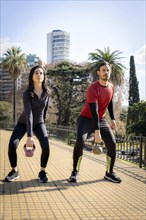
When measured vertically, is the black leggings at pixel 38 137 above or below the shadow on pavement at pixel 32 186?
above

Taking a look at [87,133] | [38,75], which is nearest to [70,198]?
[87,133]

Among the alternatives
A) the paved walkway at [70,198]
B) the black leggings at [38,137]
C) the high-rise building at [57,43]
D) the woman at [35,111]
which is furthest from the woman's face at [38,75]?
the high-rise building at [57,43]

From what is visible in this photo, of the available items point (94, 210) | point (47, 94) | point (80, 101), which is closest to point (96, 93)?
point (47, 94)

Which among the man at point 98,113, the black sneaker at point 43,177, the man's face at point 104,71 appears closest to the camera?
the man's face at point 104,71

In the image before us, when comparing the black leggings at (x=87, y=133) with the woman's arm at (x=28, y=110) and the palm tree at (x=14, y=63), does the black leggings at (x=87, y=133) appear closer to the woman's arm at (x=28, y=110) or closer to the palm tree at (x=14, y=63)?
the woman's arm at (x=28, y=110)

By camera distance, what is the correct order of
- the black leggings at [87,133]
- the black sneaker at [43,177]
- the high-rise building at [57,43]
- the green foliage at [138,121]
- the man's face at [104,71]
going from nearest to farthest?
the man's face at [104,71] < the black leggings at [87,133] < the black sneaker at [43,177] < the green foliage at [138,121] < the high-rise building at [57,43]

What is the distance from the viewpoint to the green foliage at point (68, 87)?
3944 centimetres

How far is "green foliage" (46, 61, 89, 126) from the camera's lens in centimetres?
3944

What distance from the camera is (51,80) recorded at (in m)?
41.6

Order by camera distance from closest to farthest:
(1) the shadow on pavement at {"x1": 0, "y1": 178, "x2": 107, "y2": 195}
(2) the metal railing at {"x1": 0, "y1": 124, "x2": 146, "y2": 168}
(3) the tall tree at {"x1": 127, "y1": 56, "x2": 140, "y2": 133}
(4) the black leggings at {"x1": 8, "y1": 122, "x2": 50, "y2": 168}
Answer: (4) the black leggings at {"x1": 8, "y1": 122, "x2": 50, "y2": 168}
(1) the shadow on pavement at {"x1": 0, "y1": 178, "x2": 107, "y2": 195}
(2) the metal railing at {"x1": 0, "y1": 124, "x2": 146, "y2": 168}
(3) the tall tree at {"x1": 127, "y1": 56, "x2": 140, "y2": 133}

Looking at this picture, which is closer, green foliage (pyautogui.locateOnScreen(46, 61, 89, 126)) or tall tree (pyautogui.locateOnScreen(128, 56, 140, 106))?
green foliage (pyautogui.locateOnScreen(46, 61, 89, 126))

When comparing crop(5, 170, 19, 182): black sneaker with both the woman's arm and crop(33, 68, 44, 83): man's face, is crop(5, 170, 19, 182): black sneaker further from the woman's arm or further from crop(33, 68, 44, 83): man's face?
crop(33, 68, 44, 83): man's face

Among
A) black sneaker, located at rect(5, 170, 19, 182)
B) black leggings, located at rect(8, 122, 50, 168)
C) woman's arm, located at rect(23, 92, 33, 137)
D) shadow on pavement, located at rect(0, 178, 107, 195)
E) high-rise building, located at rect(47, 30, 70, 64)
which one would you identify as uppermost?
high-rise building, located at rect(47, 30, 70, 64)

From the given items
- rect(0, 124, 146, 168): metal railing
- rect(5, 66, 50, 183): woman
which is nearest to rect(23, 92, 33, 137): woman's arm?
rect(5, 66, 50, 183): woman
